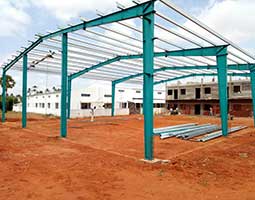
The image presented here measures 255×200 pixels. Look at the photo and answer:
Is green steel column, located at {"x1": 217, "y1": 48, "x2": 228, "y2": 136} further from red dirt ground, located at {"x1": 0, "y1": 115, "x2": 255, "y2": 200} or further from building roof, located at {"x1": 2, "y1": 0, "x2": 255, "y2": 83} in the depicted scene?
red dirt ground, located at {"x1": 0, "y1": 115, "x2": 255, "y2": 200}

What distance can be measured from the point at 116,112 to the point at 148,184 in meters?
33.4

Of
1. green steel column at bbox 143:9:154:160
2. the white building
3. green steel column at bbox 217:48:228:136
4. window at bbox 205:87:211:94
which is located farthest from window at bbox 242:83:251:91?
green steel column at bbox 143:9:154:160

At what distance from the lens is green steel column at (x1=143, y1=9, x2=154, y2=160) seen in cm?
802

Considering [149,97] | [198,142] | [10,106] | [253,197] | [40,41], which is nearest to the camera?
[253,197]

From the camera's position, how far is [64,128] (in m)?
13.2

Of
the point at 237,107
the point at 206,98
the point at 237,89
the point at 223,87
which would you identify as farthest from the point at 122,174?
the point at 206,98

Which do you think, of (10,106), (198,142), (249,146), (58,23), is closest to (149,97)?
(198,142)

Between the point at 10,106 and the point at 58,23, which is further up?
the point at 58,23

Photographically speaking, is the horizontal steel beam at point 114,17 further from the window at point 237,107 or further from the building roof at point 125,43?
the window at point 237,107

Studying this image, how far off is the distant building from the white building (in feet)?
14.7

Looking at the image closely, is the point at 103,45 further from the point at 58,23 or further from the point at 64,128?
the point at 64,128

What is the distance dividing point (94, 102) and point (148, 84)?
31753 millimetres

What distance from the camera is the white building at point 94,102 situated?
3600cm

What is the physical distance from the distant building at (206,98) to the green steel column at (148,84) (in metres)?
33.0
